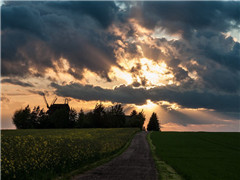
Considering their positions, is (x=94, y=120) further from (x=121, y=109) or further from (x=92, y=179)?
(x=92, y=179)

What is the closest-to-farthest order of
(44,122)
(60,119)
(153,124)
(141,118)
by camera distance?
1. (60,119)
2. (44,122)
3. (141,118)
4. (153,124)

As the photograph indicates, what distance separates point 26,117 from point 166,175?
137840mm

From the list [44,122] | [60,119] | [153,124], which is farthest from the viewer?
[153,124]

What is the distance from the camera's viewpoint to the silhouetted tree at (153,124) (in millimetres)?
183500

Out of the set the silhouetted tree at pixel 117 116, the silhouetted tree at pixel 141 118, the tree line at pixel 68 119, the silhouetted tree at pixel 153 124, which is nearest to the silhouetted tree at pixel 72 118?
the tree line at pixel 68 119

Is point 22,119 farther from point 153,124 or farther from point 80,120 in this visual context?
point 153,124

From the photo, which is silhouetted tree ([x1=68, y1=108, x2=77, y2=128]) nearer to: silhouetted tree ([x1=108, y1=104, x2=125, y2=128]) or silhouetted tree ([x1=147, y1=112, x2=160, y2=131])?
silhouetted tree ([x1=108, y1=104, x2=125, y2=128])

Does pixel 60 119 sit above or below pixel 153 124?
below

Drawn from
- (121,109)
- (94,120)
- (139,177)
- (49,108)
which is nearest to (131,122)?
(121,109)

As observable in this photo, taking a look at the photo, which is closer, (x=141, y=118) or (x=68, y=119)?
(x=68, y=119)

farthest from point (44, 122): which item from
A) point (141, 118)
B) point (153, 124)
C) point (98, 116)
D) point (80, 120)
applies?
point (153, 124)

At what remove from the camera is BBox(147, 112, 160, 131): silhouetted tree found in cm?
18350

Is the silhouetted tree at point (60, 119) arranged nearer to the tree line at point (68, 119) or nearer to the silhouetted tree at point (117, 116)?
the tree line at point (68, 119)

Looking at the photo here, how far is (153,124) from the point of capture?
18438 centimetres
